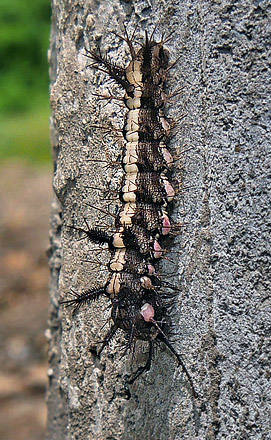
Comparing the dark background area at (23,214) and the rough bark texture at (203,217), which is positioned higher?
the dark background area at (23,214)

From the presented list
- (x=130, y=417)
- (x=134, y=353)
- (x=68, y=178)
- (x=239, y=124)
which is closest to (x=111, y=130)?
(x=68, y=178)

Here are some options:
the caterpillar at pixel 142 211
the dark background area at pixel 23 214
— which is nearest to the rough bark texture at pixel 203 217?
the caterpillar at pixel 142 211

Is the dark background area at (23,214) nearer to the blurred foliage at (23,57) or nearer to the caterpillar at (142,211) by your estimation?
the blurred foliage at (23,57)

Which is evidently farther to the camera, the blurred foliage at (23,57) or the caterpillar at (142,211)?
the blurred foliage at (23,57)

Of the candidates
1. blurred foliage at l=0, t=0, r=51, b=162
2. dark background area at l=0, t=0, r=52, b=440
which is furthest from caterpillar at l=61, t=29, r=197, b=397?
blurred foliage at l=0, t=0, r=51, b=162

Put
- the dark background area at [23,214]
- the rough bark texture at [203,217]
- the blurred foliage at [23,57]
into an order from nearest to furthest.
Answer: the rough bark texture at [203,217] < the dark background area at [23,214] < the blurred foliage at [23,57]

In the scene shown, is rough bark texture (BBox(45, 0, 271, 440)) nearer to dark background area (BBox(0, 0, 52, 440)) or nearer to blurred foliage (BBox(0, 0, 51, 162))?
dark background area (BBox(0, 0, 52, 440))

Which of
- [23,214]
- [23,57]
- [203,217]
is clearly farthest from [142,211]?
[23,57]

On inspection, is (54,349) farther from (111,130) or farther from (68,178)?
(111,130)
